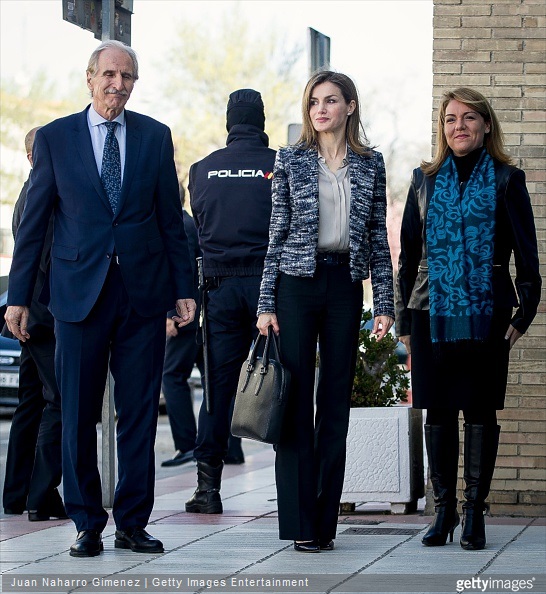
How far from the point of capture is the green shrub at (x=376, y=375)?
789cm

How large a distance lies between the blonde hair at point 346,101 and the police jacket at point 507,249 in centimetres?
39

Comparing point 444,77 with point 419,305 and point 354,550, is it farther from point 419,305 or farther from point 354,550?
point 354,550

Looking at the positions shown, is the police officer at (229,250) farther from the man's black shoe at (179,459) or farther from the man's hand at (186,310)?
the man's black shoe at (179,459)

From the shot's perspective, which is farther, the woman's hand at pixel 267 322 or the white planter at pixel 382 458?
the white planter at pixel 382 458

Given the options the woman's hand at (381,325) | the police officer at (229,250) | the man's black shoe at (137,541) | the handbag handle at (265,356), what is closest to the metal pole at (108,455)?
the police officer at (229,250)

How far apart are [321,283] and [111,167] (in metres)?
1.05

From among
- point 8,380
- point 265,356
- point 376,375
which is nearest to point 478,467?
point 265,356

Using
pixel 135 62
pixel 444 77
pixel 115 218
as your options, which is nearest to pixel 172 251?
pixel 115 218

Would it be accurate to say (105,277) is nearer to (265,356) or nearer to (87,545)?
(265,356)

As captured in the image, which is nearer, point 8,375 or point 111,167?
point 111,167

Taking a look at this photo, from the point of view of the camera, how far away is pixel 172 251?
637 centimetres

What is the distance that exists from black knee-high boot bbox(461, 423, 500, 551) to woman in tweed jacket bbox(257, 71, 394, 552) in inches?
22.2

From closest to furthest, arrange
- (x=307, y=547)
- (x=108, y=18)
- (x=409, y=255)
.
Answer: (x=307, y=547) < (x=409, y=255) < (x=108, y=18)

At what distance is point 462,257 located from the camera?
6191 mm
